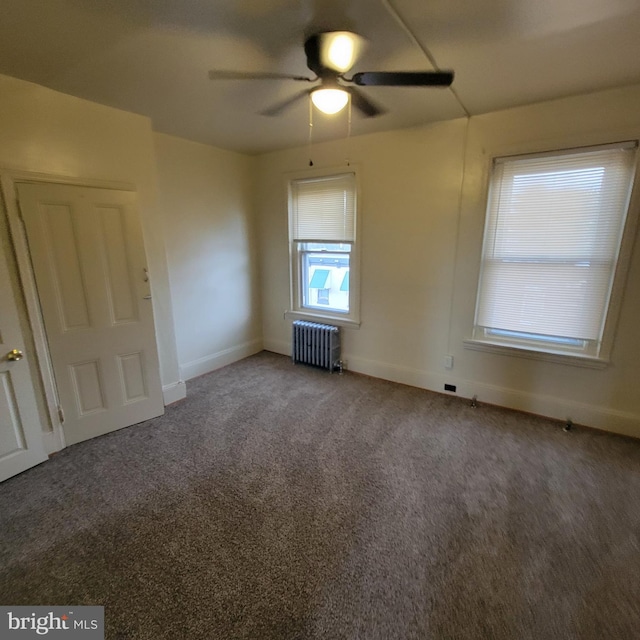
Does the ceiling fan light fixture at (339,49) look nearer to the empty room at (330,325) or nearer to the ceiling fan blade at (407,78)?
the empty room at (330,325)

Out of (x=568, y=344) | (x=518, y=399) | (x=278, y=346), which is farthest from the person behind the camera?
(x=278, y=346)

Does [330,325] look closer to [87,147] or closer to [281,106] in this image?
[281,106]

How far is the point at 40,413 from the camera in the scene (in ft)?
7.93

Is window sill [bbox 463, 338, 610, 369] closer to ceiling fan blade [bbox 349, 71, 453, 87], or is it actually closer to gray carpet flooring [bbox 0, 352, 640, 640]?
gray carpet flooring [bbox 0, 352, 640, 640]

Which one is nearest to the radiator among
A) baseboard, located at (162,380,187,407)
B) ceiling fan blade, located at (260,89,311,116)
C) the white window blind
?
the white window blind

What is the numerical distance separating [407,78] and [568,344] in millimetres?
Result: 2498

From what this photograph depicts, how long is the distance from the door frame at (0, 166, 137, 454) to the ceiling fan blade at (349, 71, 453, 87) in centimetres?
207

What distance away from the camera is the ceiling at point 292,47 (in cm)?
148

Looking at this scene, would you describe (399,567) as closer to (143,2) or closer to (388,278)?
(388,278)

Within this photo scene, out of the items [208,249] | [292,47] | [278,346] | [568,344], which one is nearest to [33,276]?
[208,249]

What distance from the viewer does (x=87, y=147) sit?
2459 millimetres

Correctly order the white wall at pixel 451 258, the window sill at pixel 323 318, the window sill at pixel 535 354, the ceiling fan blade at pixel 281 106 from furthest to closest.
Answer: the window sill at pixel 323 318, the window sill at pixel 535 354, the white wall at pixel 451 258, the ceiling fan blade at pixel 281 106

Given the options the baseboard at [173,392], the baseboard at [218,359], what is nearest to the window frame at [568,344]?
the baseboard at [218,359]

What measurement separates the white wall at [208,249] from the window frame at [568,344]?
8.98 feet
